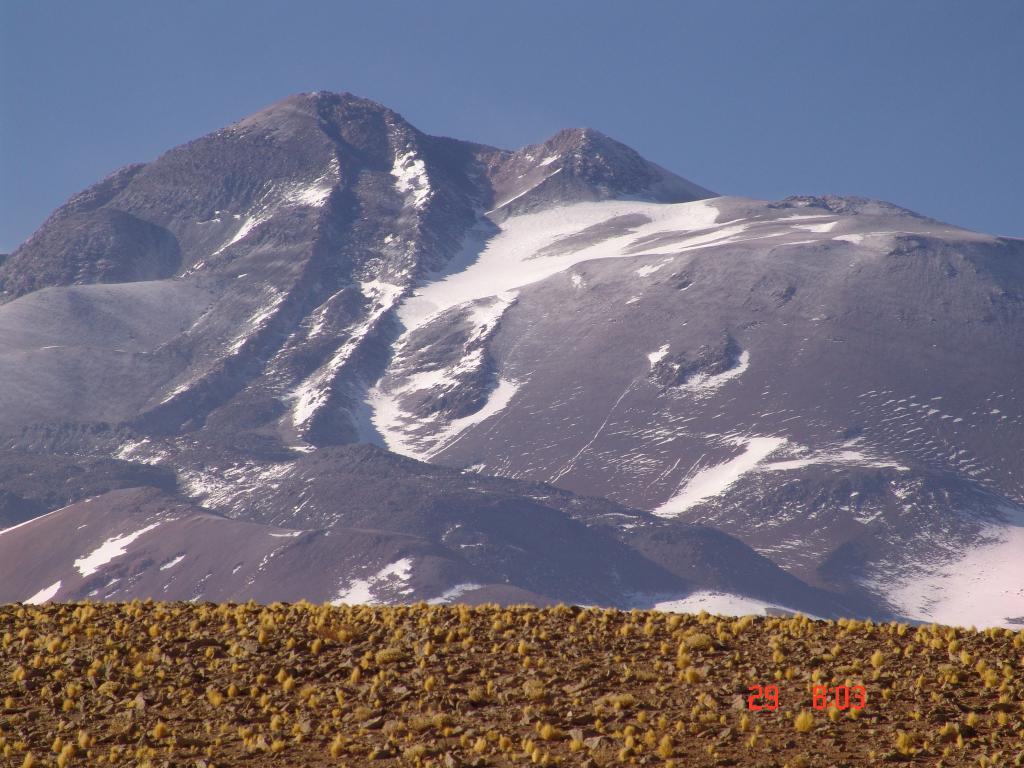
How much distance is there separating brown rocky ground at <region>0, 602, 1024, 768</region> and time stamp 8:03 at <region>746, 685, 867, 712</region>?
222 millimetres

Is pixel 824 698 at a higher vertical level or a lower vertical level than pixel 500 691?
lower

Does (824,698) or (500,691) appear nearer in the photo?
(824,698)

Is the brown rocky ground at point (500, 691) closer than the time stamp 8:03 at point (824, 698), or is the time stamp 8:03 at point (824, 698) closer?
the brown rocky ground at point (500, 691)

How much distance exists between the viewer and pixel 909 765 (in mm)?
22297

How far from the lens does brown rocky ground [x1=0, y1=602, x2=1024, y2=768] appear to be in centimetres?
2334

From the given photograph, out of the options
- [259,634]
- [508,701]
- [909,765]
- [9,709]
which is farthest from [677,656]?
[9,709]

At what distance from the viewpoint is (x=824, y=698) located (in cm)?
2480

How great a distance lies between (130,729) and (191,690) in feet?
6.15

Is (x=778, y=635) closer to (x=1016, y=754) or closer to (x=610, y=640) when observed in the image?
(x=610, y=640)

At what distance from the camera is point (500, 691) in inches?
1027

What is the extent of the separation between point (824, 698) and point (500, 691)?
18.4 feet

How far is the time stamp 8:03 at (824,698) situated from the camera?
2456cm

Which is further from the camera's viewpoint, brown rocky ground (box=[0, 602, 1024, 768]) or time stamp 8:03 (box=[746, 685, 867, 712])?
time stamp 8:03 (box=[746, 685, 867, 712])

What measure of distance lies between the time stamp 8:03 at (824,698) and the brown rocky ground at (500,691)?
22 cm
